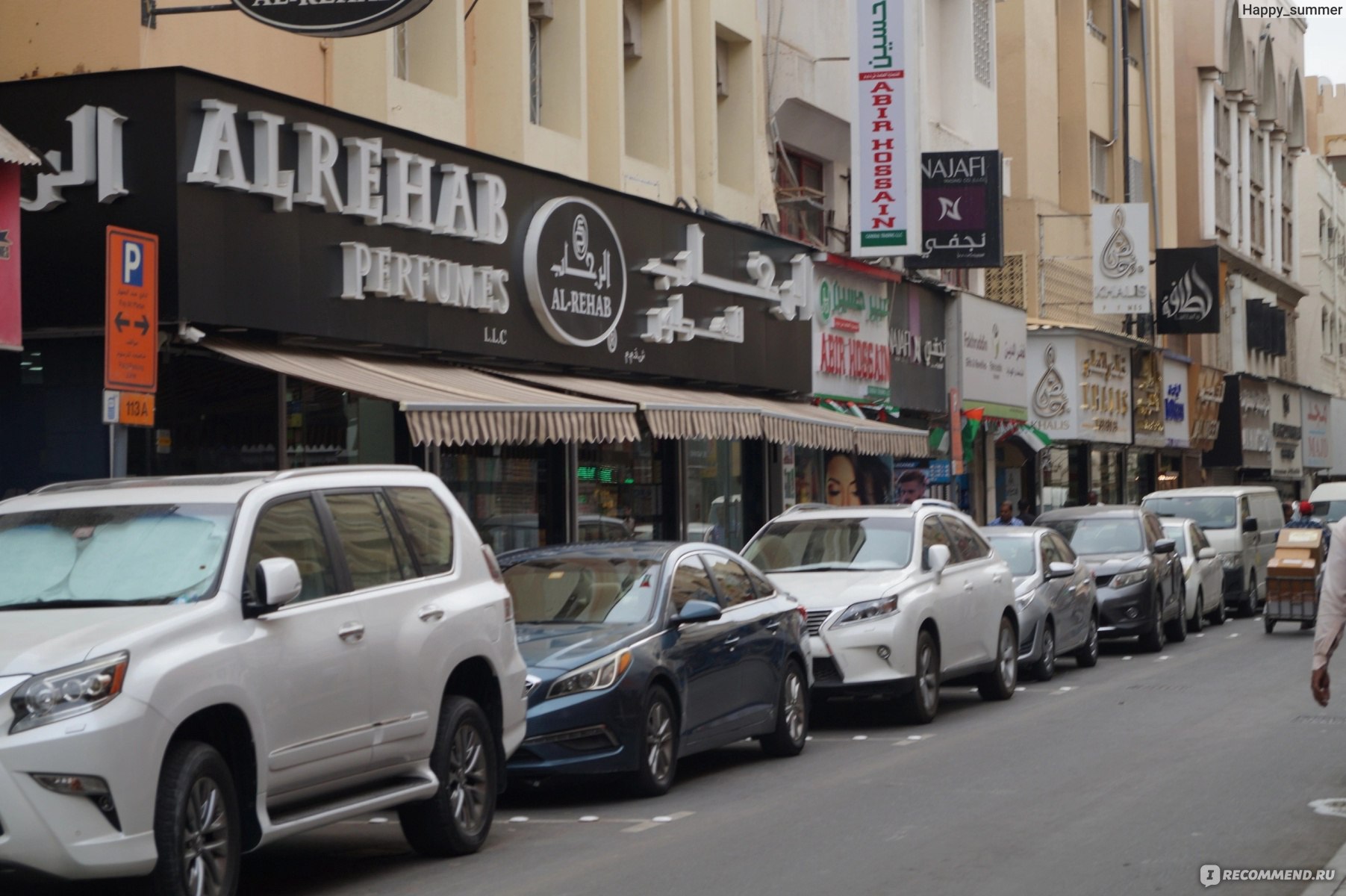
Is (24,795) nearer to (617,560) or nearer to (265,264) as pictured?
(617,560)

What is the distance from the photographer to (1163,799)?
1090 centimetres

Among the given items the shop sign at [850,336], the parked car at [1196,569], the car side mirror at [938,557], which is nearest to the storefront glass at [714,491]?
the shop sign at [850,336]

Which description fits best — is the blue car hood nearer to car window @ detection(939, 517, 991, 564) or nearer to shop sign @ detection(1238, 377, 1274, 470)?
car window @ detection(939, 517, 991, 564)

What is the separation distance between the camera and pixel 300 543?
844 cm

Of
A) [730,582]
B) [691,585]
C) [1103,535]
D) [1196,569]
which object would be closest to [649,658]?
[691,585]

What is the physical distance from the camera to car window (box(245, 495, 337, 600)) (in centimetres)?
820

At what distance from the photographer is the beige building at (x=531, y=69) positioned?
14508 mm

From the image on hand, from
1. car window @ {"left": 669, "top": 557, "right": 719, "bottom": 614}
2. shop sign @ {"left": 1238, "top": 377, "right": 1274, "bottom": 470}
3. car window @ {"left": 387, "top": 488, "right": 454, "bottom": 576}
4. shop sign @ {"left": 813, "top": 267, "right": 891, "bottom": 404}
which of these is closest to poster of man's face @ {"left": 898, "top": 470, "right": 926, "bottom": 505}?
shop sign @ {"left": 813, "top": 267, "right": 891, "bottom": 404}

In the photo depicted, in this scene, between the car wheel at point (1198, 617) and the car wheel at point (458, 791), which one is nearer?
the car wheel at point (458, 791)

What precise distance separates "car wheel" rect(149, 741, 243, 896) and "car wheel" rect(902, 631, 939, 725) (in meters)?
8.32

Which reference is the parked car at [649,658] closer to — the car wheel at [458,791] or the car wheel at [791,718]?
the car wheel at [791,718]

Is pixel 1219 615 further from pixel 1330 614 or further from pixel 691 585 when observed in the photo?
pixel 1330 614

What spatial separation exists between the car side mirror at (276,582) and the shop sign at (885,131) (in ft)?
66.0

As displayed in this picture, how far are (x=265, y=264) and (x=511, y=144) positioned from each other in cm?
550
